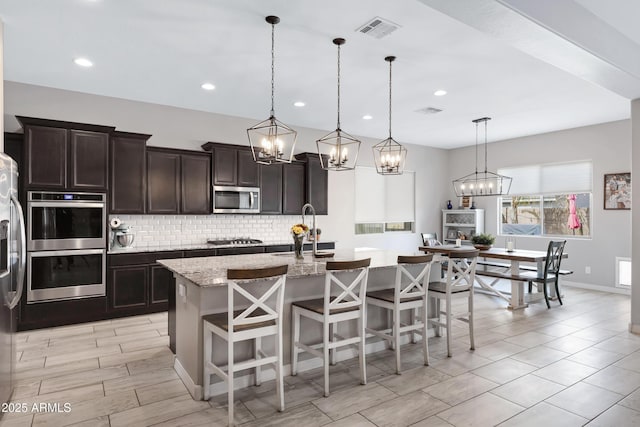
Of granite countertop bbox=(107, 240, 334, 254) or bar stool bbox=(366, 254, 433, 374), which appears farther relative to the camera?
granite countertop bbox=(107, 240, 334, 254)

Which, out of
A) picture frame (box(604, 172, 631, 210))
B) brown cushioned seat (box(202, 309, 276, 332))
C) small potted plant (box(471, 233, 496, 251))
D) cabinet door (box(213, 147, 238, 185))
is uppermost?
cabinet door (box(213, 147, 238, 185))

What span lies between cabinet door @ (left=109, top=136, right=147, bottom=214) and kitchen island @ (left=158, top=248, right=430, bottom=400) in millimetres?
1996

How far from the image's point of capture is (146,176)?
541 cm

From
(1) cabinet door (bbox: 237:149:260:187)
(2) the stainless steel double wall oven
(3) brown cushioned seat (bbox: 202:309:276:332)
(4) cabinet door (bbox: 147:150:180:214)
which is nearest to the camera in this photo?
(3) brown cushioned seat (bbox: 202:309:276:332)

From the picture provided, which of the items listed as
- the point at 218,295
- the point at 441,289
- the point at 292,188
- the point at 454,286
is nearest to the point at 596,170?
the point at 454,286

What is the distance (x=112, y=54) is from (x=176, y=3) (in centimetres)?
140

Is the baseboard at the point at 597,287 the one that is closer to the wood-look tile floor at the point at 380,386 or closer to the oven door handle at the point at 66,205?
the wood-look tile floor at the point at 380,386

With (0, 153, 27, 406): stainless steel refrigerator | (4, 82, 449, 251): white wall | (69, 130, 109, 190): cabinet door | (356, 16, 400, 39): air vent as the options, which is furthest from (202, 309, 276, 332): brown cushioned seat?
(4, 82, 449, 251): white wall

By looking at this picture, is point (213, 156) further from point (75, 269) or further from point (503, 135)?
point (503, 135)

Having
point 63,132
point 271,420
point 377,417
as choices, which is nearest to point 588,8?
point 377,417

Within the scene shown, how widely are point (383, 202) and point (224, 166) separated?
3.86 m

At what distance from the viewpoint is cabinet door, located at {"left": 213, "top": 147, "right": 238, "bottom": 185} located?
593cm

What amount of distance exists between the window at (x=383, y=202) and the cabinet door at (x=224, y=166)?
286cm

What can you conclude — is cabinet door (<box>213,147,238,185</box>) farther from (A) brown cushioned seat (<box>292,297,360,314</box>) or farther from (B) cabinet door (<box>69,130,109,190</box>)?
(A) brown cushioned seat (<box>292,297,360,314</box>)
